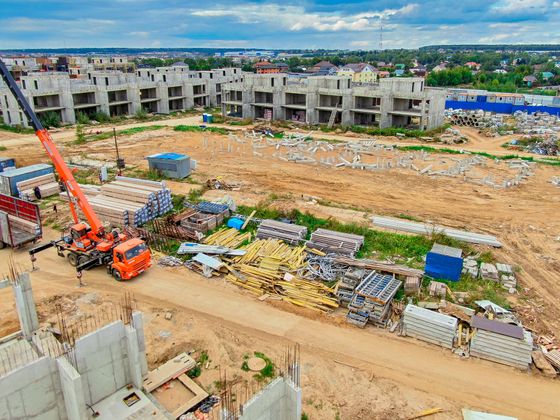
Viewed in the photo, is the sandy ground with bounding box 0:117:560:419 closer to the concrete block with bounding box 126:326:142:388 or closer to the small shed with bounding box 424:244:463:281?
the concrete block with bounding box 126:326:142:388

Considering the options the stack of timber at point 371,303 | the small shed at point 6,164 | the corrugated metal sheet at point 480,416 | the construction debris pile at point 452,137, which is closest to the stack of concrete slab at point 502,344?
the corrugated metal sheet at point 480,416

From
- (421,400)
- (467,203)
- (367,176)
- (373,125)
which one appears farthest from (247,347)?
(373,125)

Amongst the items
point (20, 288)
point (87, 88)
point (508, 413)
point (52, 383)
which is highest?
point (87, 88)

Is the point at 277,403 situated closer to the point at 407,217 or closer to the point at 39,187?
the point at 407,217

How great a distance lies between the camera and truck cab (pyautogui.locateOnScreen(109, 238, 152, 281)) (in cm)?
1670

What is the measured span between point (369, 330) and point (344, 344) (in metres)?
1.21

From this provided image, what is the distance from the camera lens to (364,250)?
19.3m

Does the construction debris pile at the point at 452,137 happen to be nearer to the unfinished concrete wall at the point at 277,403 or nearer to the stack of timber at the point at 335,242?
the stack of timber at the point at 335,242

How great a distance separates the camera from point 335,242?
62.3 feet

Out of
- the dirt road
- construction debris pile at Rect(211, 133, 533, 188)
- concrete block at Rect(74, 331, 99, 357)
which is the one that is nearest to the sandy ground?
the dirt road

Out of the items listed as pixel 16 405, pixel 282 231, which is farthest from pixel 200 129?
pixel 16 405

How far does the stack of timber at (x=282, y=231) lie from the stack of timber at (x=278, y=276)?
475 millimetres

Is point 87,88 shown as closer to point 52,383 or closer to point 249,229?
point 249,229

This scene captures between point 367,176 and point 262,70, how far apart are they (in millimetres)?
102197
